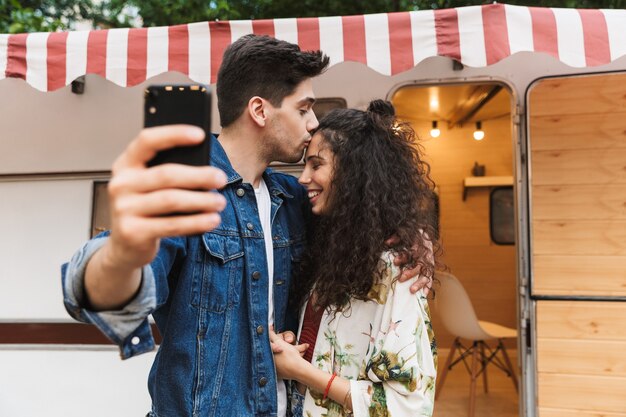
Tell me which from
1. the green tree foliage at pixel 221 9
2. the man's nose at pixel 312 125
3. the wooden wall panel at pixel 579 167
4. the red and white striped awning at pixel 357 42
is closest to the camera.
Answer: the man's nose at pixel 312 125

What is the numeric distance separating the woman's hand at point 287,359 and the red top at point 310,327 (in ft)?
0.26

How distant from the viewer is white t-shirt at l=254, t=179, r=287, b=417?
143 centimetres

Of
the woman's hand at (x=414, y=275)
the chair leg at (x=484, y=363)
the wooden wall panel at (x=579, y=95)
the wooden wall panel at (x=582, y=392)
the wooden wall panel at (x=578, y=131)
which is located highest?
the wooden wall panel at (x=579, y=95)

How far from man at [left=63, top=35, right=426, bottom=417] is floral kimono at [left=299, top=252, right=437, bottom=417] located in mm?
175

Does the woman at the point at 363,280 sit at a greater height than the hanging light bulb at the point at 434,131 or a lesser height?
lesser

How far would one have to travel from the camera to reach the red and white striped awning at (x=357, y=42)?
2199mm

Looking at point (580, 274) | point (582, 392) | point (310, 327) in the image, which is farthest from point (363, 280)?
point (582, 392)

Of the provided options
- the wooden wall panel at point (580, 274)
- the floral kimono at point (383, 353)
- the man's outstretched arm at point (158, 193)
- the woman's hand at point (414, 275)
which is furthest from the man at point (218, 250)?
the wooden wall panel at point (580, 274)

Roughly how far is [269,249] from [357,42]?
4.48 ft

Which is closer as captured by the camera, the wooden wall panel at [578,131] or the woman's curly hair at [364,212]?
the woman's curly hair at [364,212]

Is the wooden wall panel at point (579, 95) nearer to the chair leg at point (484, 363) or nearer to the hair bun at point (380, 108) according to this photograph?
the hair bun at point (380, 108)

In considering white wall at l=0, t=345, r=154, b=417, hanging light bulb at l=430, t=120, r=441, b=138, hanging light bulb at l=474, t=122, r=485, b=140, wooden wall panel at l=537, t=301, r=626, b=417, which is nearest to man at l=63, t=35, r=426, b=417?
white wall at l=0, t=345, r=154, b=417

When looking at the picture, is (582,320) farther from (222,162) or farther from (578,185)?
(222,162)

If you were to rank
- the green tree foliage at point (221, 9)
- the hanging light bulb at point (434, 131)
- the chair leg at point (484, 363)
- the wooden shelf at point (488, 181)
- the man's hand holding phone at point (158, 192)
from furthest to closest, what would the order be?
the hanging light bulb at point (434, 131) < the wooden shelf at point (488, 181) < the green tree foliage at point (221, 9) < the chair leg at point (484, 363) < the man's hand holding phone at point (158, 192)
